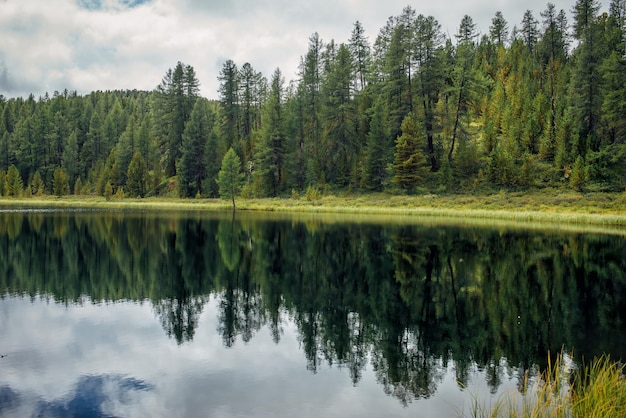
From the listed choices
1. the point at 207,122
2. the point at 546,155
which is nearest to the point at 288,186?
the point at 207,122

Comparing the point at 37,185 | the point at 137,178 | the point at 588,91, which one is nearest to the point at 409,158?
the point at 588,91

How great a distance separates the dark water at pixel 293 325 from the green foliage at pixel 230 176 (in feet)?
133

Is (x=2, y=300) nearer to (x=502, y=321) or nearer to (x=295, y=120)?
(x=502, y=321)

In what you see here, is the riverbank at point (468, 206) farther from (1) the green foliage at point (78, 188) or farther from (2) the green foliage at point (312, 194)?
(1) the green foliage at point (78, 188)

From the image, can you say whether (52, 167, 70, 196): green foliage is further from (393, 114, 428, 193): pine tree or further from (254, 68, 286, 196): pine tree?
(393, 114, 428, 193): pine tree

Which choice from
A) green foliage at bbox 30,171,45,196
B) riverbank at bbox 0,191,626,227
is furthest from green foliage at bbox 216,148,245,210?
green foliage at bbox 30,171,45,196

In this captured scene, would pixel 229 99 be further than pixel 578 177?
Yes

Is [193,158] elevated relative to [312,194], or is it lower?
elevated

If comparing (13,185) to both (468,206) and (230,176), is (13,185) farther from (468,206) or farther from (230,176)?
(468,206)

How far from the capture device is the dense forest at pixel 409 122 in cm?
5353

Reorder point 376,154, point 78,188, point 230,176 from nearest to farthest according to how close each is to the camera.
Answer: point 376,154 < point 230,176 < point 78,188

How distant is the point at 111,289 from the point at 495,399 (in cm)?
1417

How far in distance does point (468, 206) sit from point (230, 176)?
32.9m

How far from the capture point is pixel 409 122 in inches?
2221
